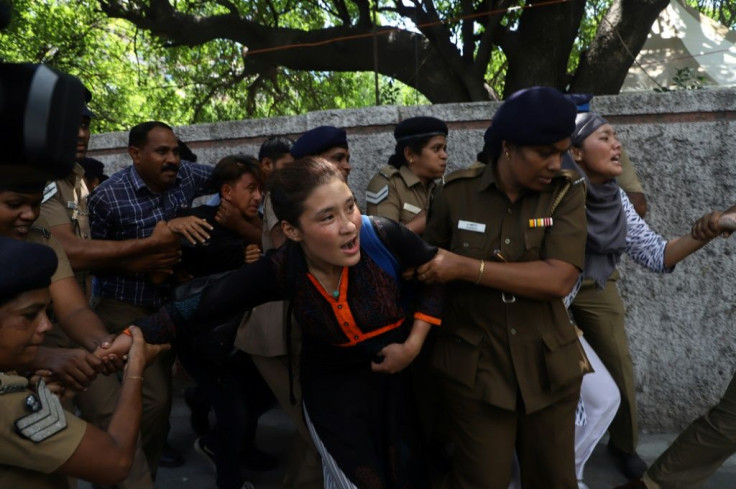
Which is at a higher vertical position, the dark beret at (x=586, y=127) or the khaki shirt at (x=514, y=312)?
the dark beret at (x=586, y=127)

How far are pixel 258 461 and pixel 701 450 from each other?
235cm

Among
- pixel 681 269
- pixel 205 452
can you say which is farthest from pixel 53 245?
pixel 681 269

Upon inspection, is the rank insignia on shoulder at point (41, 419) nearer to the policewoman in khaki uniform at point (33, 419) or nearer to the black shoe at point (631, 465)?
the policewoman in khaki uniform at point (33, 419)

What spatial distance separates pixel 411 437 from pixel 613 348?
1417 millimetres

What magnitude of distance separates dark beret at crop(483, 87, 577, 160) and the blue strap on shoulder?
1.98ft

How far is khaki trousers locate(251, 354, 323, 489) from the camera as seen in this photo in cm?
321

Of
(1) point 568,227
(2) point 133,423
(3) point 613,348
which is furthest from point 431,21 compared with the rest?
(2) point 133,423

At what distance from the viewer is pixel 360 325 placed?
2469 mm

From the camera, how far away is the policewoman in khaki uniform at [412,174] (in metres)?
3.85

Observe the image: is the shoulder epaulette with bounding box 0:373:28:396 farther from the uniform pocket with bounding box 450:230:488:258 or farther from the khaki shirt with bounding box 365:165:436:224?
the khaki shirt with bounding box 365:165:436:224

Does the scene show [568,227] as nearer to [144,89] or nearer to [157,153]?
[157,153]

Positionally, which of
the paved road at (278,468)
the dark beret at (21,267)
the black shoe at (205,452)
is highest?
the dark beret at (21,267)

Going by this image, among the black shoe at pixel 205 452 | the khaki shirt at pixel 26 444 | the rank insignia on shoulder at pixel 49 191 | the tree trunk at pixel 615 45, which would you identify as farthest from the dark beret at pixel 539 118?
the tree trunk at pixel 615 45

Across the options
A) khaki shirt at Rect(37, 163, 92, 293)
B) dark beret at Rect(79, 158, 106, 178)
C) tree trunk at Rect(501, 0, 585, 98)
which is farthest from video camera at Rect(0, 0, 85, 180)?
tree trunk at Rect(501, 0, 585, 98)
